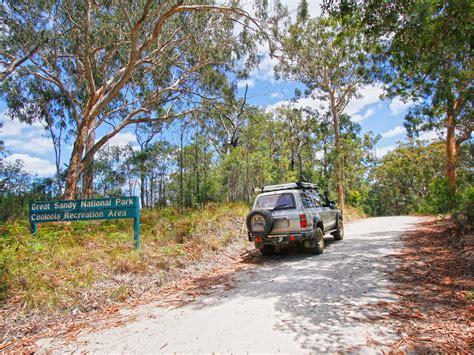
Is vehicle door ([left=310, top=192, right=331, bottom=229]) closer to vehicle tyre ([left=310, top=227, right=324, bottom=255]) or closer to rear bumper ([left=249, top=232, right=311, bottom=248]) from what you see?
vehicle tyre ([left=310, top=227, right=324, bottom=255])

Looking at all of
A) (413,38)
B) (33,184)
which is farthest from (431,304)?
(33,184)

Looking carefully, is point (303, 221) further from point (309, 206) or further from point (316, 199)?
point (316, 199)

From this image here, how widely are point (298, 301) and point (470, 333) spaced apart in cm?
217

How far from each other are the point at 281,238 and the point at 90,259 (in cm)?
450

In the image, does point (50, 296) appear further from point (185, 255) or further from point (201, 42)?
point (201, 42)

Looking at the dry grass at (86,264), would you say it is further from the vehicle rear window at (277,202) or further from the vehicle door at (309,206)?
the vehicle door at (309,206)

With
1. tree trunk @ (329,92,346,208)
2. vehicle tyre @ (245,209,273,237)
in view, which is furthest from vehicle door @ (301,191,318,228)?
tree trunk @ (329,92,346,208)

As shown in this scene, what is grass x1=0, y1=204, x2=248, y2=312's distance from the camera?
5.02 m

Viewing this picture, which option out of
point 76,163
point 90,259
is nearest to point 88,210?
point 90,259

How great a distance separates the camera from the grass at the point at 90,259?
5.02 meters

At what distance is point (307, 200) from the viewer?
8672 mm

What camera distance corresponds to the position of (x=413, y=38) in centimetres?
694

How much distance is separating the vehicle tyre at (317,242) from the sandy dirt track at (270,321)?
1.57m

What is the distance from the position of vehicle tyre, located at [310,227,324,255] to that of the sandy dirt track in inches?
61.8
